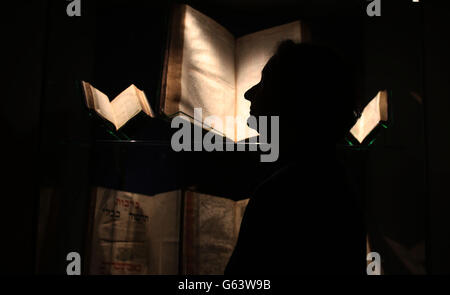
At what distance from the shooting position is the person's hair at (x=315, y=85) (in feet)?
2.05

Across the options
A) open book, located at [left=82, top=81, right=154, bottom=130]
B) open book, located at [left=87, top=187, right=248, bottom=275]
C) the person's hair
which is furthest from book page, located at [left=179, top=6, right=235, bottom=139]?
the person's hair

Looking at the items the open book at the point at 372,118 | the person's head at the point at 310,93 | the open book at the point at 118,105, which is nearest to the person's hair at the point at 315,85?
the person's head at the point at 310,93

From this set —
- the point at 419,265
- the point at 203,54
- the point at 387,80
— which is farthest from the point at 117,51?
the point at 419,265

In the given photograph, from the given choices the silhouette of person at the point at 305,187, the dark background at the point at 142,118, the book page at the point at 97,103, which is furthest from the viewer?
the book page at the point at 97,103

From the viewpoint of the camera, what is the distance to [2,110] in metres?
0.78

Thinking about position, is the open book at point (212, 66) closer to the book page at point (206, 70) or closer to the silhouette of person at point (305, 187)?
the book page at point (206, 70)

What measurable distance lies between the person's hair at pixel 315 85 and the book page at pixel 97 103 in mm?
530

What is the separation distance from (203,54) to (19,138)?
1.86ft

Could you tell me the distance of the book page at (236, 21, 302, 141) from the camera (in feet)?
3.52

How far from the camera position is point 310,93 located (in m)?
0.63
